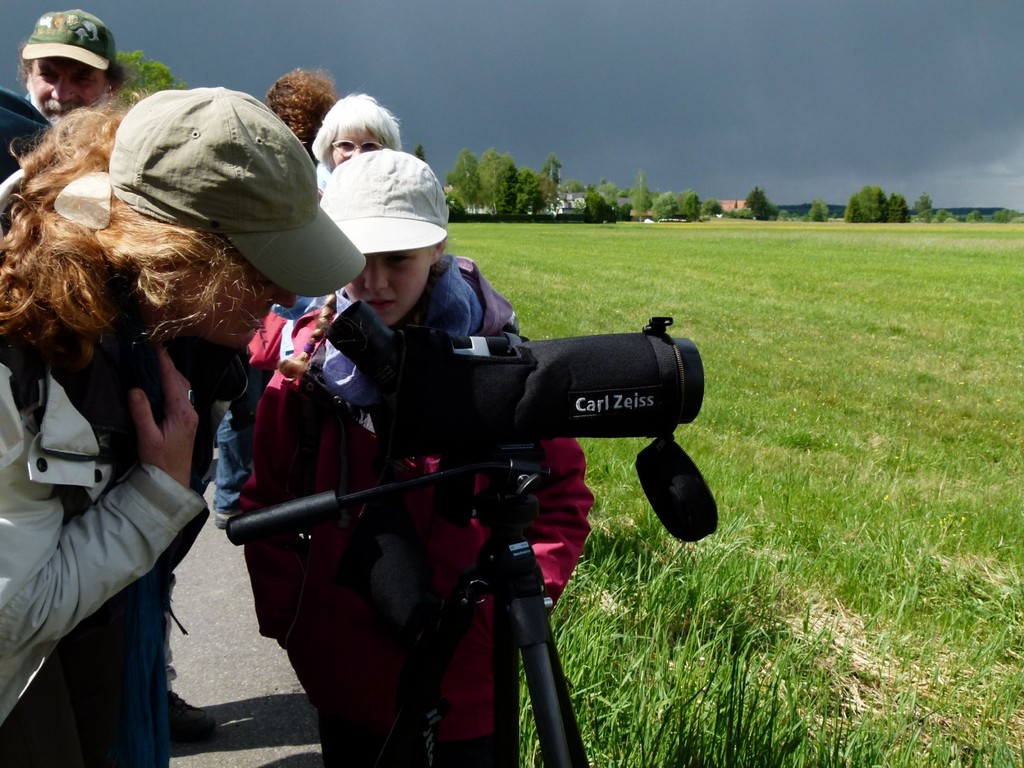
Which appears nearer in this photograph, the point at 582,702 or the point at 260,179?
the point at 260,179

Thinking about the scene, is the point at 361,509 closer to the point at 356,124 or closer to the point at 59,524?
the point at 59,524

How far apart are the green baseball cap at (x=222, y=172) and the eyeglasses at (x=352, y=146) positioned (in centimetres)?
258

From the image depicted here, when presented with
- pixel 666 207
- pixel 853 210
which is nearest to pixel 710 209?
pixel 666 207

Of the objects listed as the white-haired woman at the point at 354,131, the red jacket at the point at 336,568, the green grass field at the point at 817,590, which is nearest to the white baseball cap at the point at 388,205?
the red jacket at the point at 336,568

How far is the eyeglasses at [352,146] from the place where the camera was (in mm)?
4055

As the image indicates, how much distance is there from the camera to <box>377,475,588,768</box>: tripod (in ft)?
4.48

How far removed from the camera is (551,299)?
16016mm

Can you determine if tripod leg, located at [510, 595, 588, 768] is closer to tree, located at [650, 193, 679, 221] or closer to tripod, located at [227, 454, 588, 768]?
tripod, located at [227, 454, 588, 768]

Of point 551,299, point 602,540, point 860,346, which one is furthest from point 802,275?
point 602,540

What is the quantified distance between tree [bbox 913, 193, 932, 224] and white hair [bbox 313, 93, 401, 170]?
13562 centimetres

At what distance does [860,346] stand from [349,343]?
11.8m

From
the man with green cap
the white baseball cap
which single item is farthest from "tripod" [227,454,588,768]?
the man with green cap

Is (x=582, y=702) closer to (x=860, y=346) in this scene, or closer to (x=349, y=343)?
(x=349, y=343)

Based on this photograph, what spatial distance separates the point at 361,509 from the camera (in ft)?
6.31
